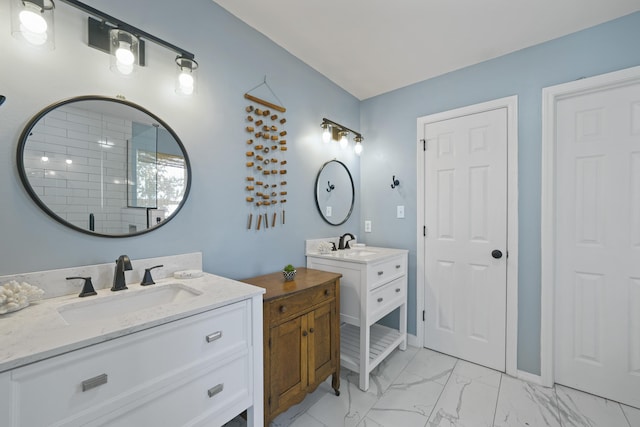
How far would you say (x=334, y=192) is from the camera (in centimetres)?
260

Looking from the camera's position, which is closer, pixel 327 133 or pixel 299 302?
pixel 299 302

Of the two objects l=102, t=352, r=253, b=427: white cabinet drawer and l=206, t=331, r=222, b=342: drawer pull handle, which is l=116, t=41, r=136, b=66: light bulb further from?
l=102, t=352, r=253, b=427: white cabinet drawer

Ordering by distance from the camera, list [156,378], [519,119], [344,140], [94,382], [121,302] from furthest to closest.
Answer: [344,140]
[519,119]
[121,302]
[156,378]
[94,382]

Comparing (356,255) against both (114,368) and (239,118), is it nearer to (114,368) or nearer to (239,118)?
(239,118)

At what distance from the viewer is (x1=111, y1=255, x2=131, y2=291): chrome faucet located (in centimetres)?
119

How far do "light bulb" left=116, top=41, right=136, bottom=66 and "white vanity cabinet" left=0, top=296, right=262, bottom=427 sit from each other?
46.5 inches

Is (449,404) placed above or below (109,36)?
below

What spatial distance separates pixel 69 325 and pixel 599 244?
114 inches

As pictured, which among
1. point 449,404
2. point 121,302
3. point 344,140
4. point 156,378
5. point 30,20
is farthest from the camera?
point 344,140

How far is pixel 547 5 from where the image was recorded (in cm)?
164

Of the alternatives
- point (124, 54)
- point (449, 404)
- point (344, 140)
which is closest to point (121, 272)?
point (124, 54)

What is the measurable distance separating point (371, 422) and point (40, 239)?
6.37ft

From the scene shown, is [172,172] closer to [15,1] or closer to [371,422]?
[15,1]

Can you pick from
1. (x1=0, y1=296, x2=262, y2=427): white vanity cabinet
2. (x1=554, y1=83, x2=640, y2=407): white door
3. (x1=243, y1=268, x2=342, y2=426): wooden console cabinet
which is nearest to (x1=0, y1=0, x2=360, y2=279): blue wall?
(x1=243, y1=268, x2=342, y2=426): wooden console cabinet
